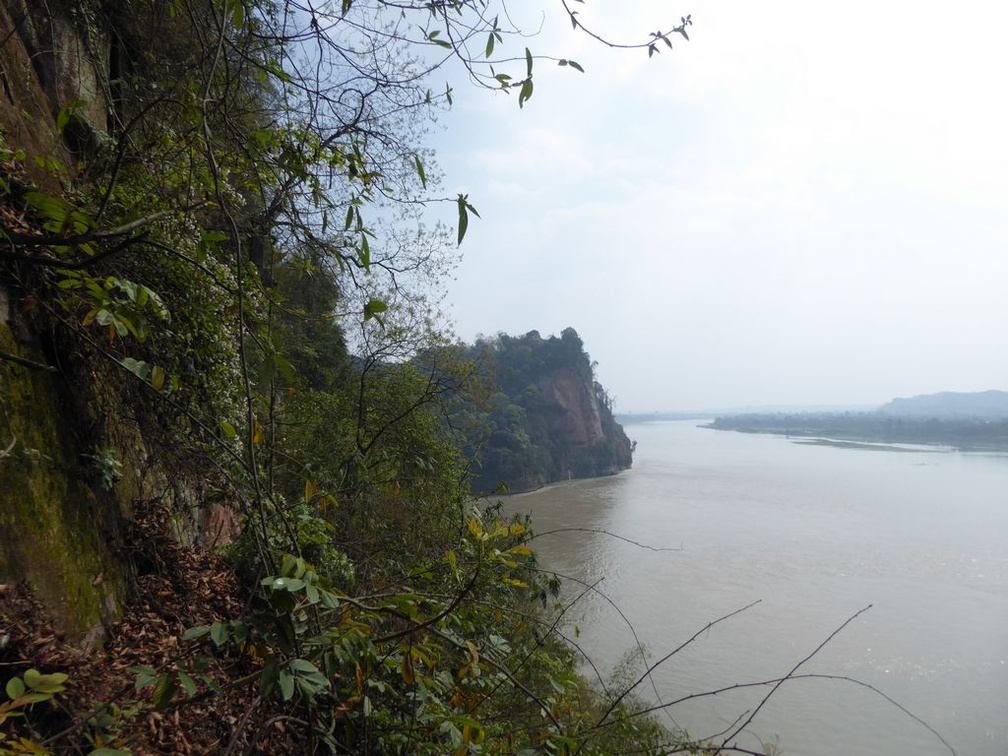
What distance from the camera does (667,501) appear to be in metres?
25.2

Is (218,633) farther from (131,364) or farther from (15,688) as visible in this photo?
(131,364)

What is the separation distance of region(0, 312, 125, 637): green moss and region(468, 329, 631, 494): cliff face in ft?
94.2

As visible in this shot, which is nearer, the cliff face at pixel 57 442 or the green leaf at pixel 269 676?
the green leaf at pixel 269 676

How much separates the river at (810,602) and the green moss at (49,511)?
1483 millimetres

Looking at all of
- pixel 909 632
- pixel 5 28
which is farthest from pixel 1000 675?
pixel 5 28

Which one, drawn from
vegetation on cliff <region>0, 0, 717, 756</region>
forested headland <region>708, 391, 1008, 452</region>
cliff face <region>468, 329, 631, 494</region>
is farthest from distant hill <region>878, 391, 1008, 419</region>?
vegetation on cliff <region>0, 0, 717, 756</region>

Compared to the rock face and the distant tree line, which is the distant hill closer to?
the distant tree line

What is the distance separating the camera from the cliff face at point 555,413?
106 feet

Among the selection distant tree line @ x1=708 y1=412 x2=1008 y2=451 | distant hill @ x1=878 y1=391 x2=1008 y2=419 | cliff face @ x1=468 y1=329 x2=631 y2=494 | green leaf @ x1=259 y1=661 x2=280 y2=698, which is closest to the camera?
green leaf @ x1=259 y1=661 x2=280 y2=698

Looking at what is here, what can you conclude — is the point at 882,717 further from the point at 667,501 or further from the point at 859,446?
the point at 859,446

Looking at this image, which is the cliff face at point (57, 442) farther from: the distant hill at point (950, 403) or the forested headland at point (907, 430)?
the distant hill at point (950, 403)

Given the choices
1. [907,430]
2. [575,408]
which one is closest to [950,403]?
[907,430]

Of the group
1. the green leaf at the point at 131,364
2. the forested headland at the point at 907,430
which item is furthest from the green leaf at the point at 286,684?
the forested headland at the point at 907,430

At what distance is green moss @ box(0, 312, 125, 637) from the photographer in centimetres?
150
